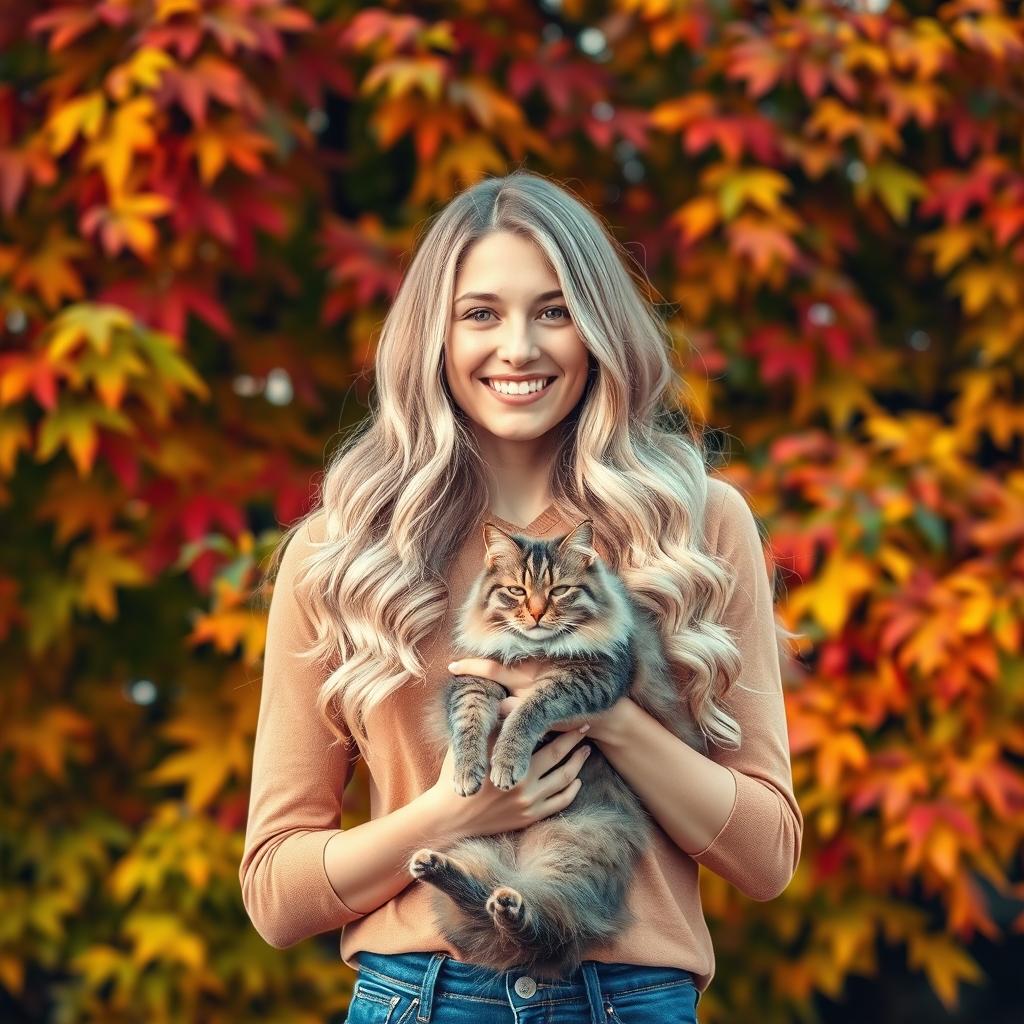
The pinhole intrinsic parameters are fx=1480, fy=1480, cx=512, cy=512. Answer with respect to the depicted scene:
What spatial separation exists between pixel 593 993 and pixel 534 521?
3.15 feet

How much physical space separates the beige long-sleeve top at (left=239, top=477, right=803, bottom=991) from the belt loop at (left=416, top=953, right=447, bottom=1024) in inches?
1.1

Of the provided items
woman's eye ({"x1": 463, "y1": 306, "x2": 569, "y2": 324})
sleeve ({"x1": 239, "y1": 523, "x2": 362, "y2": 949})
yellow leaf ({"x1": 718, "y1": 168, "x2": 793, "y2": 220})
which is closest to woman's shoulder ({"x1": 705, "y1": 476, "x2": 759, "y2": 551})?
woman's eye ({"x1": 463, "y1": 306, "x2": 569, "y2": 324})

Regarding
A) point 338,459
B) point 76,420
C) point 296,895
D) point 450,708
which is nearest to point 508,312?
point 338,459

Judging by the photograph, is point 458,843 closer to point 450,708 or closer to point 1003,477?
point 450,708

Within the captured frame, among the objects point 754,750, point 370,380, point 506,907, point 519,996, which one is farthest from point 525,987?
point 370,380

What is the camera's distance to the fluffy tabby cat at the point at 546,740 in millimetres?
2537

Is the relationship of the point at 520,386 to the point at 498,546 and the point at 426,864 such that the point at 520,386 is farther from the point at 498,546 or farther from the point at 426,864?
the point at 426,864

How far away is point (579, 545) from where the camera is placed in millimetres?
2783

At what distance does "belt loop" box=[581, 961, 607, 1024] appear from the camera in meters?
2.57

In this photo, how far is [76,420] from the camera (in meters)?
4.70

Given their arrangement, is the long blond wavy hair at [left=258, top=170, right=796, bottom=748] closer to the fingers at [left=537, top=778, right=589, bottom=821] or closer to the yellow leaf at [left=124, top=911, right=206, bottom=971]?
the fingers at [left=537, top=778, right=589, bottom=821]

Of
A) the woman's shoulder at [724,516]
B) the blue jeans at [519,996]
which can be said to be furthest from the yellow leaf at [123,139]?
the blue jeans at [519,996]

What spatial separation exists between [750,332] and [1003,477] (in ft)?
3.46

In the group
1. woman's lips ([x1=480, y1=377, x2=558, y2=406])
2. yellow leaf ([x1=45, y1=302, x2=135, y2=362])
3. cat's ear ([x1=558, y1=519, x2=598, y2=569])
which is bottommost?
yellow leaf ([x1=45, y1=302, x2=135, y2=362])
